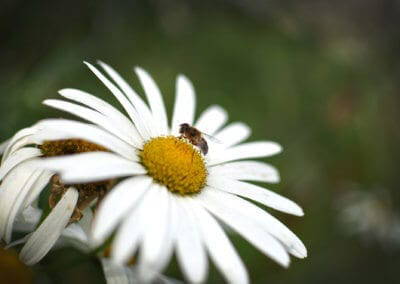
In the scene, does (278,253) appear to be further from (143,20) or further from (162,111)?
(143,20)

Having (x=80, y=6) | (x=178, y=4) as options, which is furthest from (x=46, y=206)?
(x=178, y=4)

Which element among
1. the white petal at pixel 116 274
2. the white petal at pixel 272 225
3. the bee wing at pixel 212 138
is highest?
the bee wing at pixel 212 138

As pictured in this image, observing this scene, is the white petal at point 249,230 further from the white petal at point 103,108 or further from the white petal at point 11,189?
the white petal at point 11,189

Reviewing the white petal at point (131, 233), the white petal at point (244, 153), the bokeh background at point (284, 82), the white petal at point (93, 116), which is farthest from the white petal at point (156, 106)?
the bokeh background at point (284, 82)

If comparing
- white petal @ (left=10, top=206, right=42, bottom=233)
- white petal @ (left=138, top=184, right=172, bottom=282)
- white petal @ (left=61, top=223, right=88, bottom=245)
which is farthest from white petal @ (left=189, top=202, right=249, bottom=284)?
white petal @ (left=10, top=206, right=42, bottom=233)

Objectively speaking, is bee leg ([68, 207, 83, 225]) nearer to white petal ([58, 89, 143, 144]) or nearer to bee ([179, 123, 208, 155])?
white petal ([58, 89, 143, 144])

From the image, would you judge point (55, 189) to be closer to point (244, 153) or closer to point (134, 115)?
point (134, 115)
